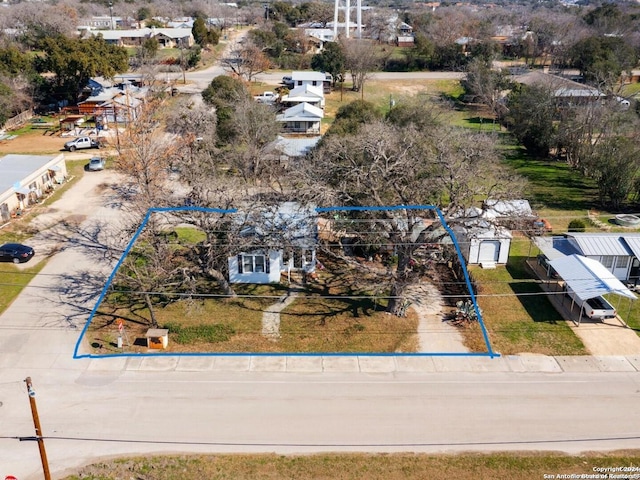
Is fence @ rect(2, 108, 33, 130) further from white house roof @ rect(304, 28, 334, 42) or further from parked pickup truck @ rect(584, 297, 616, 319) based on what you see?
parked pickup truck @ rect(584, 297, 616, 319)

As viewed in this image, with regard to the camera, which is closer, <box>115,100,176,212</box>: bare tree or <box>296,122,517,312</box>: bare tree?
<box>296,122,517,312</box>: bare tree

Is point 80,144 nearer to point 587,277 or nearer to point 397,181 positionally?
point 397,181

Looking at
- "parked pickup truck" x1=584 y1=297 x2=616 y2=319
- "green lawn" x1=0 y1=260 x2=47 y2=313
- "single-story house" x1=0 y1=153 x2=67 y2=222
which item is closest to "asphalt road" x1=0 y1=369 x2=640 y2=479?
"parked pickup truck" x1=584 y1=297 x2=616 y2=319

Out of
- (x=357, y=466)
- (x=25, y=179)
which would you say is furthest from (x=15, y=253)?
(x=357, y=466)

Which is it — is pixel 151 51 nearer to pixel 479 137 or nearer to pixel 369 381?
pixel 479 137

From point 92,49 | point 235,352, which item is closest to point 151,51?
point 92,49
